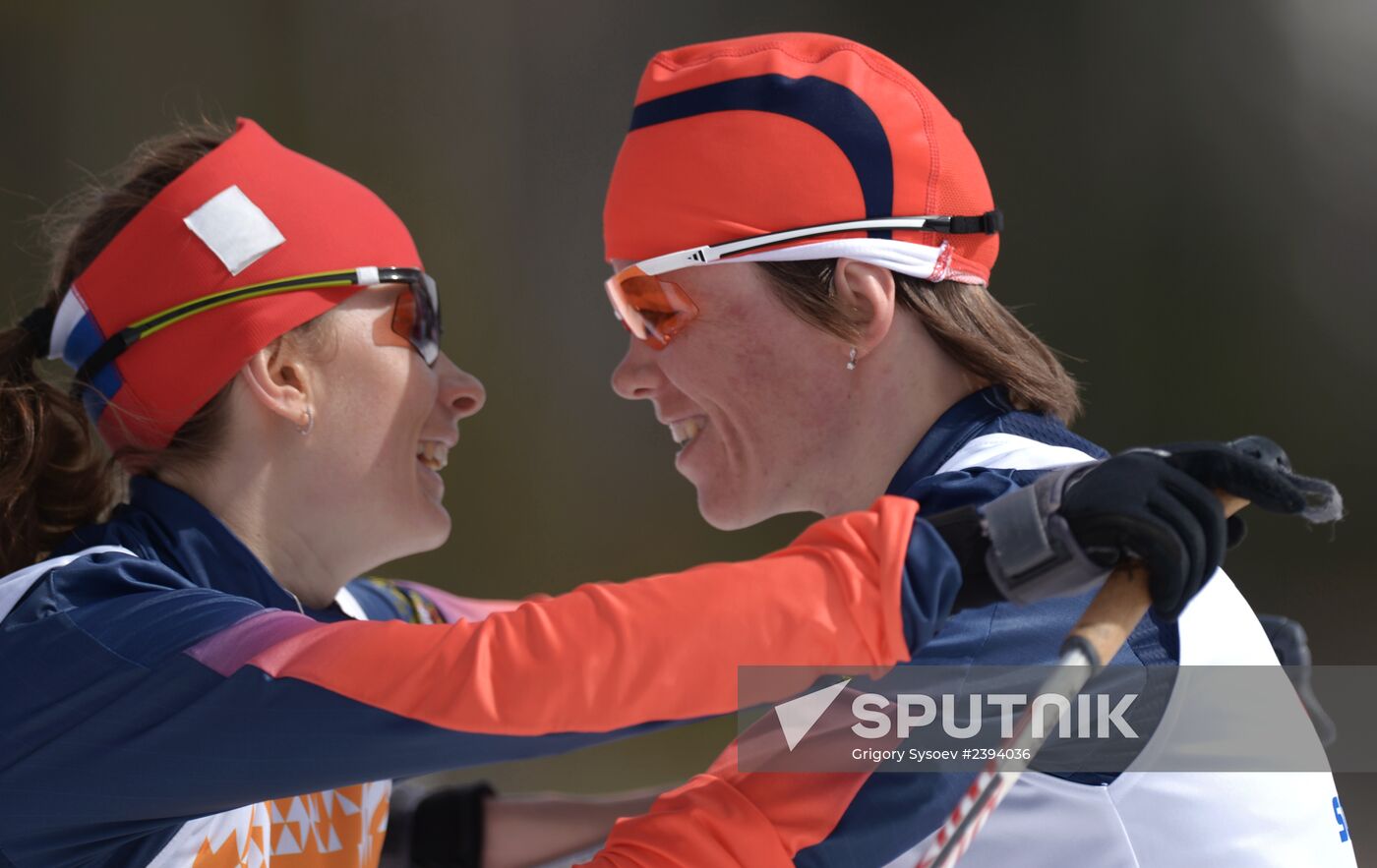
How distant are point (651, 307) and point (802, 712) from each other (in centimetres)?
72

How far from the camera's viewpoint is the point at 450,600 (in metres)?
2.77

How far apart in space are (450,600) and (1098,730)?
1.54m

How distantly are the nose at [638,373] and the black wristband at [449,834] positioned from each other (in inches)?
29.8

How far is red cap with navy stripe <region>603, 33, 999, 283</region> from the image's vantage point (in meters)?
1.86

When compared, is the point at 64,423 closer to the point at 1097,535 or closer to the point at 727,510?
the point at 727,510

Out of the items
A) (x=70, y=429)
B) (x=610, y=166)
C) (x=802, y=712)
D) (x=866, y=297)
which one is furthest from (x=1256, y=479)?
(x=610, y=166)

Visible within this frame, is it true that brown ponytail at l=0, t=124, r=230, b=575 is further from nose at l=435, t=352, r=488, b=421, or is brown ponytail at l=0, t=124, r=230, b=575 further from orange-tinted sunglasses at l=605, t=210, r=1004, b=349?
orange-tinted sunglasses at l=605, t=210, r=1004, b=349

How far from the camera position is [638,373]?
2.10m

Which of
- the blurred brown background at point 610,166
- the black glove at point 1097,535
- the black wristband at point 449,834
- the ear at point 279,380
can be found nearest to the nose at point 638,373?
the ear at point 279,380

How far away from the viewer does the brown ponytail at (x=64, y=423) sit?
1933 millimetres

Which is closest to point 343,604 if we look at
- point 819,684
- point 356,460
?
point 356,460

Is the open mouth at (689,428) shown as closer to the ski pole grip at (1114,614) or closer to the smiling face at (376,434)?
the smiling face at (376,434)

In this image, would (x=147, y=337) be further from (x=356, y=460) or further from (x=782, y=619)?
(x=782, y=619)

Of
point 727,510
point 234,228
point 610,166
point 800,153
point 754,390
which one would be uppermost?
point 800,153
